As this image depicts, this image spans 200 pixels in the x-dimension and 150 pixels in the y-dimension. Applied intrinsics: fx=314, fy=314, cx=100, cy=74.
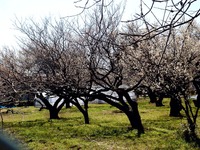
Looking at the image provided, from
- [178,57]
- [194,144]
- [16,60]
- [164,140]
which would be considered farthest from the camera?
[16,60]

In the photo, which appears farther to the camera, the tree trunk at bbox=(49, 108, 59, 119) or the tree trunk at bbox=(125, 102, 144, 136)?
the tree trunk at bbox=(49, 108, 59, 119)

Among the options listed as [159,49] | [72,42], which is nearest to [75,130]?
[72,42]

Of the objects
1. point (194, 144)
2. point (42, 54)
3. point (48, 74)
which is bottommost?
point (194, 144)

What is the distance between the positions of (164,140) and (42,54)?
263 inches

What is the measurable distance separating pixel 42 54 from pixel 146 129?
219 inches

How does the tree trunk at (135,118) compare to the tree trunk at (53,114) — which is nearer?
the tree trunk at (135,118)

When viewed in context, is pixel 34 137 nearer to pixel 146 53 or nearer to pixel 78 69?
pixel 78 69

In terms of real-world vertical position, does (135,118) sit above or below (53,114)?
below

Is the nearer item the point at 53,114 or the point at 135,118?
the point at 135,118

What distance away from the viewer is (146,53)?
13062mm

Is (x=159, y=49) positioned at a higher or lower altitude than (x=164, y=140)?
higher

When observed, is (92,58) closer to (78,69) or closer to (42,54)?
(78,69)

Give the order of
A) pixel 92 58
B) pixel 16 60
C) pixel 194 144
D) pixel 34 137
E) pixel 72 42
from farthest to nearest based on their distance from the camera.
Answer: pixel 16 60 < pixel 72 42 < pixel 92 58 < pixel 34 137 < pixel 194 144

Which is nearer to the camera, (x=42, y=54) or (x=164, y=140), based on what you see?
(x=164, y=140)
